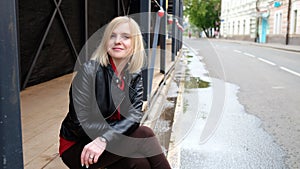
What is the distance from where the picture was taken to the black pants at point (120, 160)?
7.04 feet

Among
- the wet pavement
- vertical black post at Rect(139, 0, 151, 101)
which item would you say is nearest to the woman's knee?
the wet pavement

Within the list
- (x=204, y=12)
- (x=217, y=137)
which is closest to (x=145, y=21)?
(x=217, y=137)

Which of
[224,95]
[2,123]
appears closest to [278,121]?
[224,95]

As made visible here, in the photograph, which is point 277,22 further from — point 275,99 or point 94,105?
point 94,105

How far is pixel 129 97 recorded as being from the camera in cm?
230

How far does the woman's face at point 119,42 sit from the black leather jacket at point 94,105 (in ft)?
0.51

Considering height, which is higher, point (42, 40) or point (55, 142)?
point (42, 40)

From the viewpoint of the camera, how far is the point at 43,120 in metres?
4.27

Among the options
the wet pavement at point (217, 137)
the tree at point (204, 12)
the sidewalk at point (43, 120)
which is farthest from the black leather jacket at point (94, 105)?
the tree at point (204, 12)

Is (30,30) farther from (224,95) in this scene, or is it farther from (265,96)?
(265,96)

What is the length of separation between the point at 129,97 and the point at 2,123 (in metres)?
1.08

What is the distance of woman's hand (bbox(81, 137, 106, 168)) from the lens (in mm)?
2059

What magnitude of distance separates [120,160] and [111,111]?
0.34m

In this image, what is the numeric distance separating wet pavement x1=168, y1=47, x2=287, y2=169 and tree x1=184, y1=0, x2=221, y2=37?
178 ft
